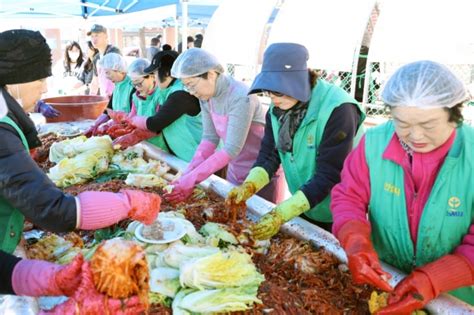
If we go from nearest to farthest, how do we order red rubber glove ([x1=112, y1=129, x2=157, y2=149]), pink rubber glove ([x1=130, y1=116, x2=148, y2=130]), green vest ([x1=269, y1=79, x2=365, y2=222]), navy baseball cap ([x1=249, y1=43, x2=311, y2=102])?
navy baseball cap ([x1=249, y1=43, x2=311, y2=102])
green vest ([x1=269, y1=79, x2=365, y2=222])
pink rubber glove ([x1=130, y1=116, x2=148, y2=130])
red rubber glove ([x1=112, y1=129, x2=157, y2=149])

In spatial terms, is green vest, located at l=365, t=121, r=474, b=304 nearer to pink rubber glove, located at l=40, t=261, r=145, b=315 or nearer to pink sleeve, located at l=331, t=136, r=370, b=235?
pink sleeve, located at l=331, t=136, r=370, b=235

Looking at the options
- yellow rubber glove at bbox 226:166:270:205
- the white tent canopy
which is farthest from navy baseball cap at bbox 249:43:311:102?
the white tent canopy

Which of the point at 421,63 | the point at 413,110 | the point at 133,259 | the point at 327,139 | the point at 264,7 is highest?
the point at 264,7

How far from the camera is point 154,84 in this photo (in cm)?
444

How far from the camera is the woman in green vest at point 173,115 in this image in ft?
12.9

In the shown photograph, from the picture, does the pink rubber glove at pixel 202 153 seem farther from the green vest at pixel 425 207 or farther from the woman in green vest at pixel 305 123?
the green vest at pixel 425 207

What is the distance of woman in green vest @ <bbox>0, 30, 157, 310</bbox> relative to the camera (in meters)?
1.62

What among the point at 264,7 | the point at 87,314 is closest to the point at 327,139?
the point at 87,314

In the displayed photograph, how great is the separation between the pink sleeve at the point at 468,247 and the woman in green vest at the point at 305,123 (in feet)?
2.73

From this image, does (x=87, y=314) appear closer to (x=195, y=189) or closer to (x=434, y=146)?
(x=434, y=146)

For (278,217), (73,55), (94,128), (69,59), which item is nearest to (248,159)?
Answer: (278,217)

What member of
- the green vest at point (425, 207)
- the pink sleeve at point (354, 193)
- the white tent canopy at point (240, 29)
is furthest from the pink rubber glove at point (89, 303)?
the white tent canopy at point (240, 29)

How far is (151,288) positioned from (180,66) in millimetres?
1869

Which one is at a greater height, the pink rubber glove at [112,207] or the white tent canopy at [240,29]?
the white tent canopy at [240,29]
